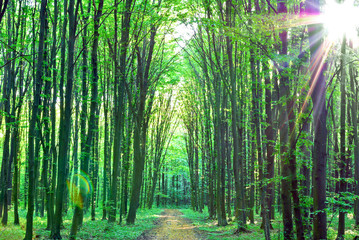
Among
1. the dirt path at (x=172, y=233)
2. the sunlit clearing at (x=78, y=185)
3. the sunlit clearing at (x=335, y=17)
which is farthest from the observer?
the dirt path at (x=172, y=233)

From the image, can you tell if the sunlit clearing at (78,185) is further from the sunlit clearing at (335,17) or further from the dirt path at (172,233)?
the sunlit clearing at (335,17)

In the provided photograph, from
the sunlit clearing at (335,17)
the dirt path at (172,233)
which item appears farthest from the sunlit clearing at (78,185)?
the sunlit clearing at (335,17)

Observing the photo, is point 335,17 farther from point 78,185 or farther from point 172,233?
point 78,185

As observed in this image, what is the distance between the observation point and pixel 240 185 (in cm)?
1164

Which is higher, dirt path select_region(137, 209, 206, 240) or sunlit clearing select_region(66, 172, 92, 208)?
sunlit clearing select_region(66, 172, 92, 208)

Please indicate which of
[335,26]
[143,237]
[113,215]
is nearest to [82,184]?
[113,215]

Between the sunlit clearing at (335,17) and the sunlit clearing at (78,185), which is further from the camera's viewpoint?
the sunlit clearing at (78,185)

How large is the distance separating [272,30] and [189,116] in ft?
60.7

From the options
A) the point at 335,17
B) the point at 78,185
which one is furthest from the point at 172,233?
the point at 335,17

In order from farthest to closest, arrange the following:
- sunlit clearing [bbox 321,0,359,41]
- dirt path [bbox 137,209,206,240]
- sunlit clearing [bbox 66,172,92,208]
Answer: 1. dirt path [bbox 137,209,206,240]
2. sunlit clearing [bbox 66,172,92,208]
3. sunlit clearing [bbox 321,0,359,41]

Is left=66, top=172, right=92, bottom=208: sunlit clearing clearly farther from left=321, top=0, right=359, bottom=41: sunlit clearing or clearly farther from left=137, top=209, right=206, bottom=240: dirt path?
left=321, top=0, right=359, bottom=41: sunlit clearing

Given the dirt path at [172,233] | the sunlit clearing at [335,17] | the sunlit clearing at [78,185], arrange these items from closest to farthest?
the sunlit clearing at [335,17]
the sunlit clearing at [78,185]
the dirt path at [172,233]

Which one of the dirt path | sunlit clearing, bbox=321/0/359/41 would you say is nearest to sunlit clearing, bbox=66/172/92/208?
the dirt path

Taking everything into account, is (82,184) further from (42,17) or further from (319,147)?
(319,147)
